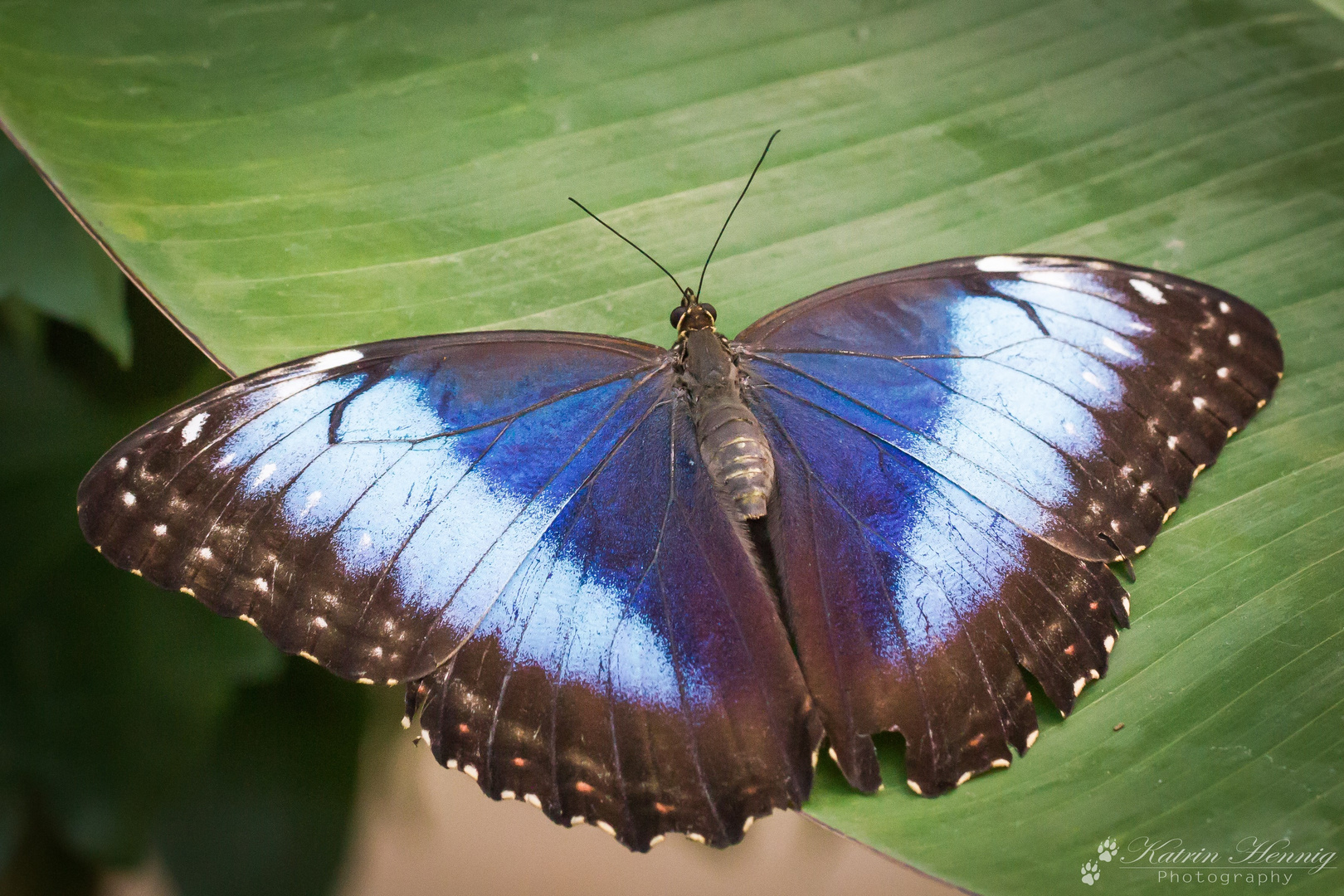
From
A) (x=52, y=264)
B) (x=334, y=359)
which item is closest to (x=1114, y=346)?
(x=334, y=359)

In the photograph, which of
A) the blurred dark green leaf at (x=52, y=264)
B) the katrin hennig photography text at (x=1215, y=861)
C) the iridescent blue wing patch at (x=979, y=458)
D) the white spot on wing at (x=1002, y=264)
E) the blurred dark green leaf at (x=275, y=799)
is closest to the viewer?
the katrin hennig photography text at (x=1215, y=861)

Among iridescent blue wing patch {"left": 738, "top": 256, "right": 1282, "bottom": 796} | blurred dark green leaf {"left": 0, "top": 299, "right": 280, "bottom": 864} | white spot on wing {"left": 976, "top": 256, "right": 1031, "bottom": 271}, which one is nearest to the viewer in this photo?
iridescent blue wing patch {"left": 738, "top": 256, "right": 1282, "bottom": 796}

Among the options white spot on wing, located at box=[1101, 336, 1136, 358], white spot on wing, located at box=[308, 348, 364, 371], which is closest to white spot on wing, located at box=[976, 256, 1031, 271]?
white spot on wing, located at box=[1101, 336, 1136, 358]

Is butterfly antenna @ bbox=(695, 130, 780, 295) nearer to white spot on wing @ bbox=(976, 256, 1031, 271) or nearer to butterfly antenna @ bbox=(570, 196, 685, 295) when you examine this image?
butterfly antenna @ bbox=(570, 196, 685, 295)

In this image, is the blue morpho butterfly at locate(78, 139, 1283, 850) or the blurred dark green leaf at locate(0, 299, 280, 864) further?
the blurred dark green leaf at locate(0, 299, 280, 864)

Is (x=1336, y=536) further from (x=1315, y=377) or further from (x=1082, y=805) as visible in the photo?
(x=1082, y=805)

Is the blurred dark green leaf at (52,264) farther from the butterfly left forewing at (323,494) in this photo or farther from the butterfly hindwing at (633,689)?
the butterfly hindwing at (633,689)

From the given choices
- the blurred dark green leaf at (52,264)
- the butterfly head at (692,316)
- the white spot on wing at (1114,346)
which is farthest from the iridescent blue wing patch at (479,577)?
the white spot on wing at (1114,346)
